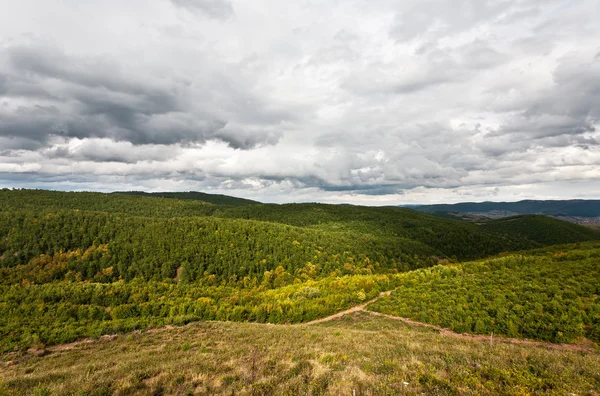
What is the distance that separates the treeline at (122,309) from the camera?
30578 mm

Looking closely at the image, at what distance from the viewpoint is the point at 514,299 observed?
89.8 feet

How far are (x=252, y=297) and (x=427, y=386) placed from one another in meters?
46.9

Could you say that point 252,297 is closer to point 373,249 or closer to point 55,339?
point 55,339

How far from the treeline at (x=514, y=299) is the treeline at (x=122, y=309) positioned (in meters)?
8.31

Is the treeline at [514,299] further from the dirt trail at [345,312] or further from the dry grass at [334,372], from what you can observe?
the dry grass at [334,372]

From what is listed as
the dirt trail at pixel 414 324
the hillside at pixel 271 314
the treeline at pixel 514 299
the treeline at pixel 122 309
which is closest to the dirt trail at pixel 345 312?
the dirt trail at pixel 414 324

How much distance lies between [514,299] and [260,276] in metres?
69.1

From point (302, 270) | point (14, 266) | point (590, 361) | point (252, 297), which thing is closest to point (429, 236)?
point (302, 270)

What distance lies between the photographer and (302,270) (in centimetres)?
8400

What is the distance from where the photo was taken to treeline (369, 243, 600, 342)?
22672 mm

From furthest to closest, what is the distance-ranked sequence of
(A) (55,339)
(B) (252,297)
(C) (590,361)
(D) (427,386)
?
(B) (252,297), (A) (55,339), (C) (590,361), (D) (427,386)

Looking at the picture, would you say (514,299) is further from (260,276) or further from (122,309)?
(260,276)

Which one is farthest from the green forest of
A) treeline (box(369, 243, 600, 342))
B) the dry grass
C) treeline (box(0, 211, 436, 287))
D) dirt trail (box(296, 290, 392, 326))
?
the dry grass

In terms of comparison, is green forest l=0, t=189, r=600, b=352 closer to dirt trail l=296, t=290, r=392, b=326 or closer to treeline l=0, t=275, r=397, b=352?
→ treeline l=0, t=275, r=397, b=352
